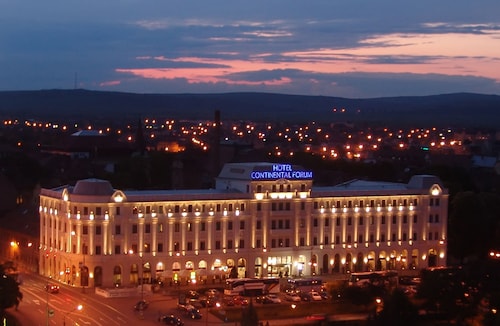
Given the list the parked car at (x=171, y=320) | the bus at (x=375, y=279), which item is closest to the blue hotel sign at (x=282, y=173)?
the bus at (x=375, y=279)

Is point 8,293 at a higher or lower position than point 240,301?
higher

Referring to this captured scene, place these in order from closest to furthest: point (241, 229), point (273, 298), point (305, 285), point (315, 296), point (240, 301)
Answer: point (240, 301), point (273, 298), point (315, 296), point (305, 285), point (241, 229)

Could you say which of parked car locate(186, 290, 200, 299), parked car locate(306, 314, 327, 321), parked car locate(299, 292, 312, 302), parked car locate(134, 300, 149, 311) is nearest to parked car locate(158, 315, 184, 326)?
parked car locate(134, 300, 149, 311)

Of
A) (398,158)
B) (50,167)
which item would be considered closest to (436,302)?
(50,167)

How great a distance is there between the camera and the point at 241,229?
68750 mm

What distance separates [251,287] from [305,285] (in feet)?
11.3

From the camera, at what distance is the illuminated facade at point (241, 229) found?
64.8 metres

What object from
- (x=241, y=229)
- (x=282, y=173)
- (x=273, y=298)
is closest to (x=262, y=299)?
(x=273, y=298)

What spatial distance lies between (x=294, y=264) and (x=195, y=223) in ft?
23.4

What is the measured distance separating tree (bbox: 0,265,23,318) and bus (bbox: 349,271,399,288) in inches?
721

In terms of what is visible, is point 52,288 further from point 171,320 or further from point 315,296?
point 315,296

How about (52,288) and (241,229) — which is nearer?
(52,288)

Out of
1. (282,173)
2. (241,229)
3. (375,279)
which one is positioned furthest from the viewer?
(282,173)

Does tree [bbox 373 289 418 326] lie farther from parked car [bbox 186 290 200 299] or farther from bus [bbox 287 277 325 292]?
parked car [bbox 186 290 200 299]
